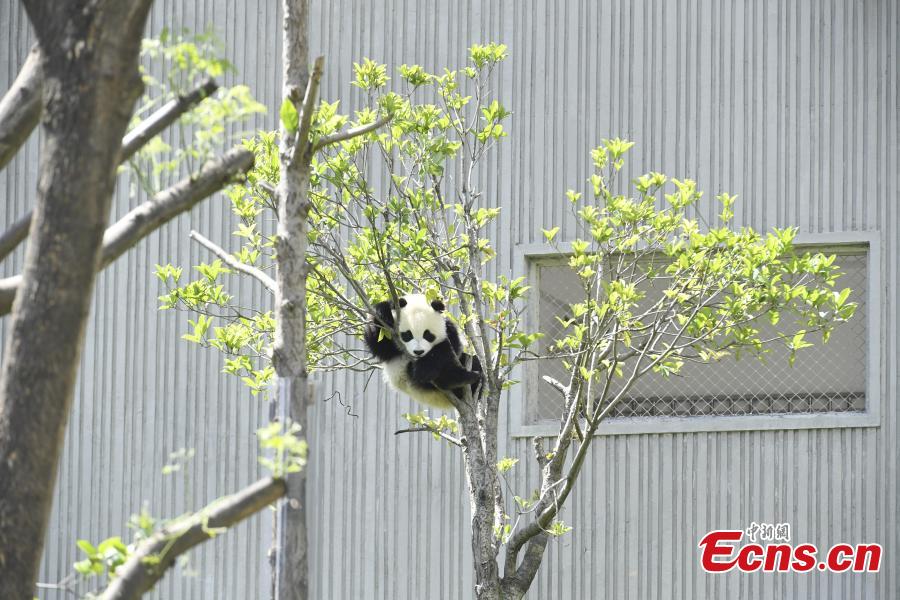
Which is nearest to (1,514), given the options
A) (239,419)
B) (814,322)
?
(814,322)

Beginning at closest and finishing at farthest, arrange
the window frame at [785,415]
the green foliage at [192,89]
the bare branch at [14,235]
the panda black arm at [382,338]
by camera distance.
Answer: the green foliage at [192,89]
the bare branch at [14,235]
the panda black arm at [382,338]
the window frame at [785,415]

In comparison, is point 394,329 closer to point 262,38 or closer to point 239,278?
point 239,278

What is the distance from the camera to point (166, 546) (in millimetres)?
2836

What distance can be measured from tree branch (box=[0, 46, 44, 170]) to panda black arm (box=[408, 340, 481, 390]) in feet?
8.87

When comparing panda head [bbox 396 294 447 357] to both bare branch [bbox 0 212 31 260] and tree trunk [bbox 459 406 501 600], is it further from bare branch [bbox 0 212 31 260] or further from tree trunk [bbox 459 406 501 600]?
bare branch [bbox 0 212 31 260]

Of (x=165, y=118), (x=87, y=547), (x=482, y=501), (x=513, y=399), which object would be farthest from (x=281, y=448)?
(x=513, y=399)

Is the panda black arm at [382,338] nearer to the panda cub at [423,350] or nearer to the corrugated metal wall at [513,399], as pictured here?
the panda cub at [423,350]

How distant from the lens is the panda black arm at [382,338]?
19.1 feet

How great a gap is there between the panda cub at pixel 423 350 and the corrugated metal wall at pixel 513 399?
2137 millimetres

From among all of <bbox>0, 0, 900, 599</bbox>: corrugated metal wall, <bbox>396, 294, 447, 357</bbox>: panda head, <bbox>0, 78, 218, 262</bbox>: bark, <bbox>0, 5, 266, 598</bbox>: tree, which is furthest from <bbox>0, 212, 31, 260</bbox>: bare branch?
<bbox>0, 0, 900, 599</bbox>: corrugated metal wall

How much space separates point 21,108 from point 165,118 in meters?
0.56

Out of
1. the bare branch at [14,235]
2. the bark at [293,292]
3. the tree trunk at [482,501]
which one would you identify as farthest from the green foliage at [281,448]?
the tree trunk at [482,501]

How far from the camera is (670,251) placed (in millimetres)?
5586

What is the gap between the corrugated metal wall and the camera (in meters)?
8.55
